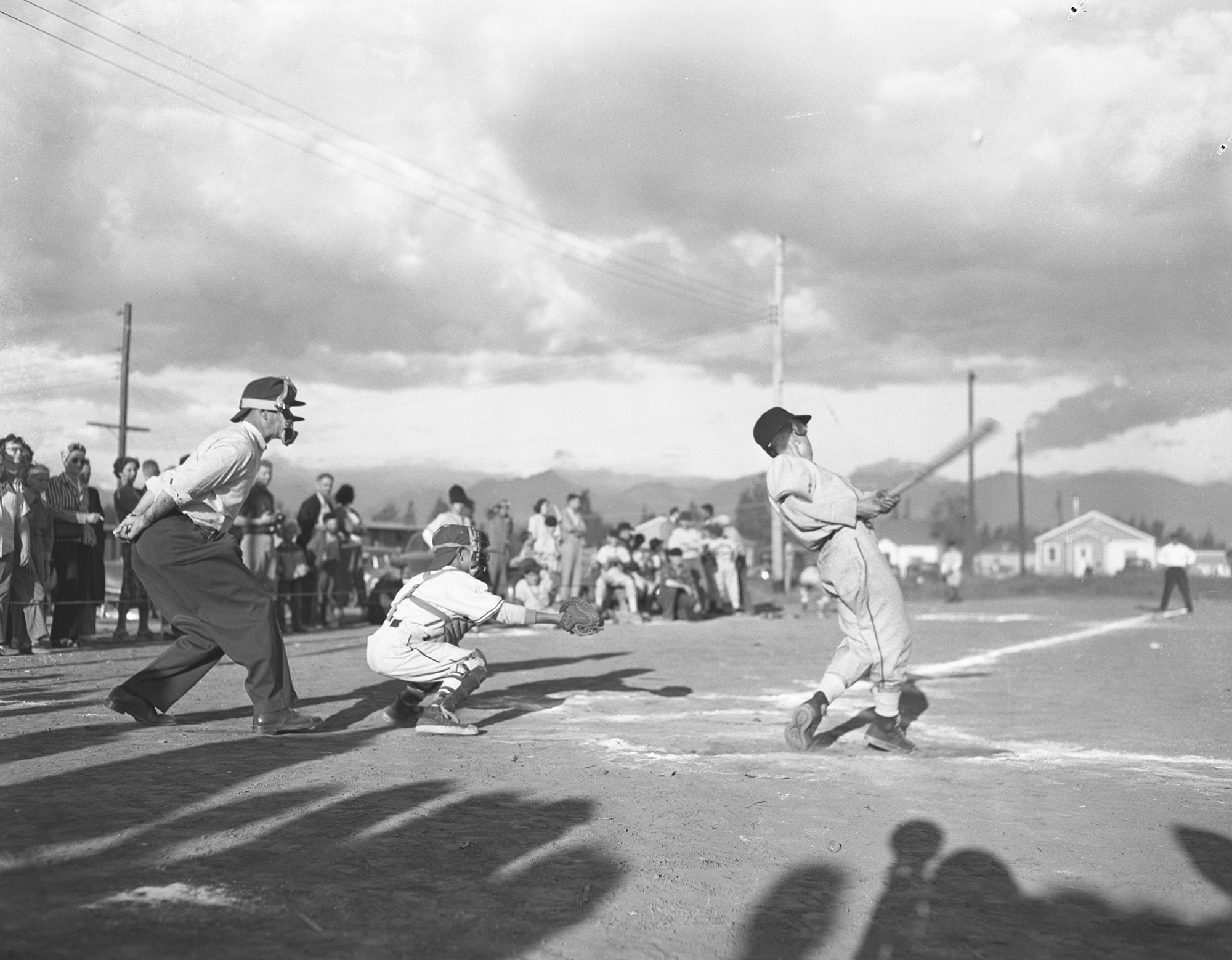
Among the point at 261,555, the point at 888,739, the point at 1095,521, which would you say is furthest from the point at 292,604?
the point at 1095,521

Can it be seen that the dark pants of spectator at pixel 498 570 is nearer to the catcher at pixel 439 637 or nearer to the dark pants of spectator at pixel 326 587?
the dark pants of spectator at pixel 326 587

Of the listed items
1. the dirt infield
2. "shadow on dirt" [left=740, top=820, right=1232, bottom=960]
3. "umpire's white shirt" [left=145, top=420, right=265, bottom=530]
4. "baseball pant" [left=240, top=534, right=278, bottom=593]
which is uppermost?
"umpire's white shirt" [left=145, top=420, right=265, bottom=530]

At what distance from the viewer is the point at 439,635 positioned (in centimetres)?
726

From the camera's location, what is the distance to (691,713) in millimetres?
8102

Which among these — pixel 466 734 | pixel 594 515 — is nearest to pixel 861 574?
pixel 466 734

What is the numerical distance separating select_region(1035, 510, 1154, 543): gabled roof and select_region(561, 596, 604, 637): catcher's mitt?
363 feet

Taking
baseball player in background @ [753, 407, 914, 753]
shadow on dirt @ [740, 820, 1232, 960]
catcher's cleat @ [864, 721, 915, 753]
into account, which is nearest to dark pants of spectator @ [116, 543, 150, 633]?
baseball player in background @ [753, 407, 914, 753]

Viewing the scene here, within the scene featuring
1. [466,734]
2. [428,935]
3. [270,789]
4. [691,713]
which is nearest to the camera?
[428,935]

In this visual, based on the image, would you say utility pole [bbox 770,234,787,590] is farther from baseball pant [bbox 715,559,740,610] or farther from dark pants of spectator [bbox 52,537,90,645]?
dark pants of spectator [bbox 52,537,90,645]

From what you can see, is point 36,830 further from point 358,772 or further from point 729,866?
point 729,866

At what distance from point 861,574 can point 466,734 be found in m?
2.40

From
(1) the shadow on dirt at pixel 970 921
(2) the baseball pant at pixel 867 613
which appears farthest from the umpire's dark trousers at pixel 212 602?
(1) the shadow on dirt at pixel 970 921

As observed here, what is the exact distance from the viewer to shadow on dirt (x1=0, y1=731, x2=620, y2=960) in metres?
3.25

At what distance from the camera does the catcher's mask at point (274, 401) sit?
698cm
